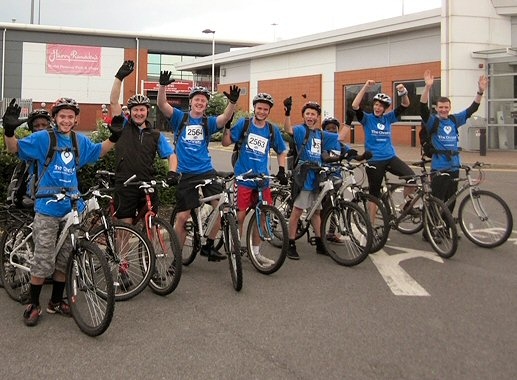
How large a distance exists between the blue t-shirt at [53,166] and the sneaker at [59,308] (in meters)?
0.77

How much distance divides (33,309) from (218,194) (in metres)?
2.15

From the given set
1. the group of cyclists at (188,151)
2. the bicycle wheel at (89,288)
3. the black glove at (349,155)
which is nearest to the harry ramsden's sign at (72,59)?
the group of cyclists at (188,151)

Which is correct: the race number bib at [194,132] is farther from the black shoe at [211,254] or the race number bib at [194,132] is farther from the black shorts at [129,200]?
the black shoe at [211,254]

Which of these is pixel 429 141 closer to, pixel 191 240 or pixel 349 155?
pixel 349 155

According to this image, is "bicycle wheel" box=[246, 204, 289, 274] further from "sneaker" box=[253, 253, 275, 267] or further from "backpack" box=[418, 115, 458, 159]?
"backpack" box=[418, 115, 458, 159]

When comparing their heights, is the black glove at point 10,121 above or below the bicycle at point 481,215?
above

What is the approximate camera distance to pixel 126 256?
5082 mm

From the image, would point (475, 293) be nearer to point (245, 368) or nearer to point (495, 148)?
point (245, 368)

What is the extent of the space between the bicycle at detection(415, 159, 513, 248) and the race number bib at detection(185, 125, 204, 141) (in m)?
3.06

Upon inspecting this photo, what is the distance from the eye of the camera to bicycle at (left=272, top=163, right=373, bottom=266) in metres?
6.11

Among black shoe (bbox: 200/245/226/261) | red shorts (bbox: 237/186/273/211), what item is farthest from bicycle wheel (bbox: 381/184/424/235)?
black shoe (bbox: 200/245/226/261)

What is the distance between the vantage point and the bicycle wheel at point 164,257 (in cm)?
507

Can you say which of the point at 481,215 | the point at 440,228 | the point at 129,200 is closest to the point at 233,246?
the point at 129,200

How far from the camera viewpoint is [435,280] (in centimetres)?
568
